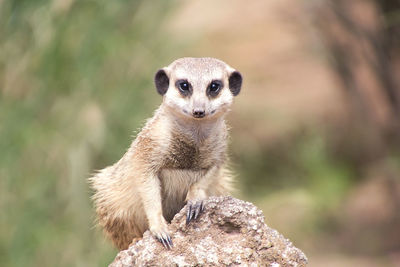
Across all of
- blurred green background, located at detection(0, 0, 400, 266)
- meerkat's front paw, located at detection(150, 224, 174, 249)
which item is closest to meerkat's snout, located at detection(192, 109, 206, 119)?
meerkat's front paw, located at detection(150, 224, 174, 249)

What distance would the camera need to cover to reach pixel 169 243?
7.68 feet

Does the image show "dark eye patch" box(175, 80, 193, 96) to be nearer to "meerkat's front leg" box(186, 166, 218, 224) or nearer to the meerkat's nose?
the meerkat's nose

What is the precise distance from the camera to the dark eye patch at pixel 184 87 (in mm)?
2725

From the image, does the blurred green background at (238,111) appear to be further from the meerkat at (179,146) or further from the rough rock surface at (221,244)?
the rough rock surface at (221,244)

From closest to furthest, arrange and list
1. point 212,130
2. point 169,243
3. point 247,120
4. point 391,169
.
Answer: point 169,243, point 212,130, point 391,169, point 247,120

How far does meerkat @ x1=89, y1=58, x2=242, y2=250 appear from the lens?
8.96 feet

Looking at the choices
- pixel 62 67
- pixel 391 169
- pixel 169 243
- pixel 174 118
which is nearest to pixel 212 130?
pixel 174 118

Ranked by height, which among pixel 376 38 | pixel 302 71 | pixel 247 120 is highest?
pixel 302 71

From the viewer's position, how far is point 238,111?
A: 750cm

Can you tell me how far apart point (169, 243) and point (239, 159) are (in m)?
5.27

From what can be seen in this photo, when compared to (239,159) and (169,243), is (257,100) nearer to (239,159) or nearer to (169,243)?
(239,159)

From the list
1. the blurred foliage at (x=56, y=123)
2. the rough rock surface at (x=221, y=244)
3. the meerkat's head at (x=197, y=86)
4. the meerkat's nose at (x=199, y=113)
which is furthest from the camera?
the blurred foliage at (x=56, y=123)

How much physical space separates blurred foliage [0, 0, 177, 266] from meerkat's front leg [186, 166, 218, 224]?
2.47m

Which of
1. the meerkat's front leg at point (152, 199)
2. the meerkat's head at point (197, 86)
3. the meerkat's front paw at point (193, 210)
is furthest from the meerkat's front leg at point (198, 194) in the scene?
the meerkat's head at point (197, 86)
